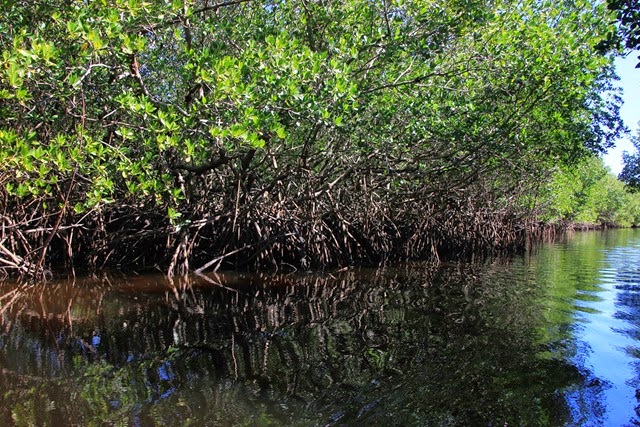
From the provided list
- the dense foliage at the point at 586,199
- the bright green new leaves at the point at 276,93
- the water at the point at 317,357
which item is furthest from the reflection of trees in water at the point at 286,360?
the dense foliage at the point at 586,199

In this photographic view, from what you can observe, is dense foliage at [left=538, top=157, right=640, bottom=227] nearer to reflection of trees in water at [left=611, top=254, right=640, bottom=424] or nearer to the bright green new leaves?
reflection of trees in water at [left=611, top=254, right=640, bottom=424]

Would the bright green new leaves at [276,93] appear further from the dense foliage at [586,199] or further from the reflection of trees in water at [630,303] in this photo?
the dense foliage at [586,199]

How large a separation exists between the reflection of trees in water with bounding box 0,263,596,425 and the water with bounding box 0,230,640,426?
0.5 inches

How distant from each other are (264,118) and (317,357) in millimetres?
2482

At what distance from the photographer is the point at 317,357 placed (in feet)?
10.2

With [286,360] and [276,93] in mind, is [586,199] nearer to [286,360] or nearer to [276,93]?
[276,93]

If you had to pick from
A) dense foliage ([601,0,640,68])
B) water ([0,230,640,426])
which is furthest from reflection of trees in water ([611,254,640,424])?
dense foliage ([601,0,640,68])

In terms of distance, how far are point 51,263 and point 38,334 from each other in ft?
13.8

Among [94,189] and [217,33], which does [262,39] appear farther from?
[94,189]

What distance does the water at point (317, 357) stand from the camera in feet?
7.72

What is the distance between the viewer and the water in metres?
2.35

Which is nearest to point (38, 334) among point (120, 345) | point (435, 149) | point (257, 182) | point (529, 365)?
point (120, 345)

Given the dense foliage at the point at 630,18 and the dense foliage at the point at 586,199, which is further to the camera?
the dense foliage at the point at 586,199

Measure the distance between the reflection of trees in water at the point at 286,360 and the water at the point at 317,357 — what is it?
0.01 metres
